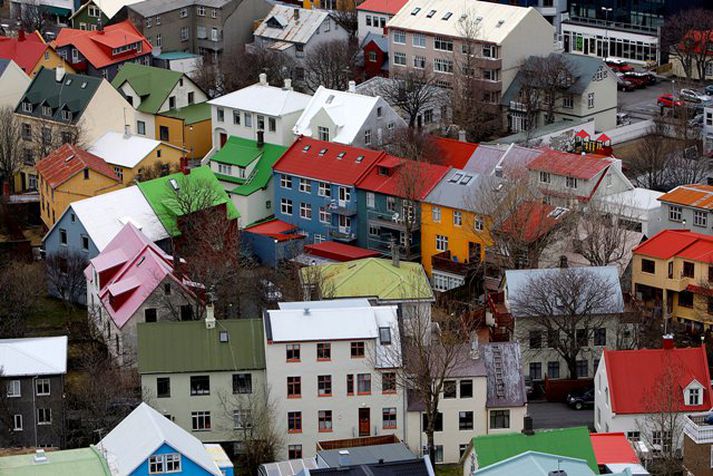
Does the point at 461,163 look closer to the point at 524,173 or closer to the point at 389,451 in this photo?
the point at 524,173

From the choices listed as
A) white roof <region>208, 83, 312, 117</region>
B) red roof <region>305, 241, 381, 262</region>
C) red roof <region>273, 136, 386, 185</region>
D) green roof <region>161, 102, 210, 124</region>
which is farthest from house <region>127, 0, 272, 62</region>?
red roof <region>305, 241, 381, 262</region>

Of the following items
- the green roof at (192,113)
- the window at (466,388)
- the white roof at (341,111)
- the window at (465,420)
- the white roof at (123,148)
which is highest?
the green roof at (192,113)

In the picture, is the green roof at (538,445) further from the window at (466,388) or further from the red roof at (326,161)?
the red roof at (326,161)

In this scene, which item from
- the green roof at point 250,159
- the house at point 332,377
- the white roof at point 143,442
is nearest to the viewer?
the white roof at point 143,442

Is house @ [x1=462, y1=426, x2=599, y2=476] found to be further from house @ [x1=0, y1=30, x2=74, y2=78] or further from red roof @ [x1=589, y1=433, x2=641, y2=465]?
house @ [x1=0, y1=30, x2=74, y2=78]

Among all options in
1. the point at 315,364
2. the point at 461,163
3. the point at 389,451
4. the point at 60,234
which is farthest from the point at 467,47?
the point at 389,451

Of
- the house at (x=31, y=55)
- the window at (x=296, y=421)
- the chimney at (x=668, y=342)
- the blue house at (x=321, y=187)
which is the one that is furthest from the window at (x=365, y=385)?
the house at (x=31, y=55)

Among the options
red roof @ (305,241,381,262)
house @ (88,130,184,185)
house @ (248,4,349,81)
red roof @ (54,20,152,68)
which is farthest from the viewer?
house @ (248,4,349,81)
